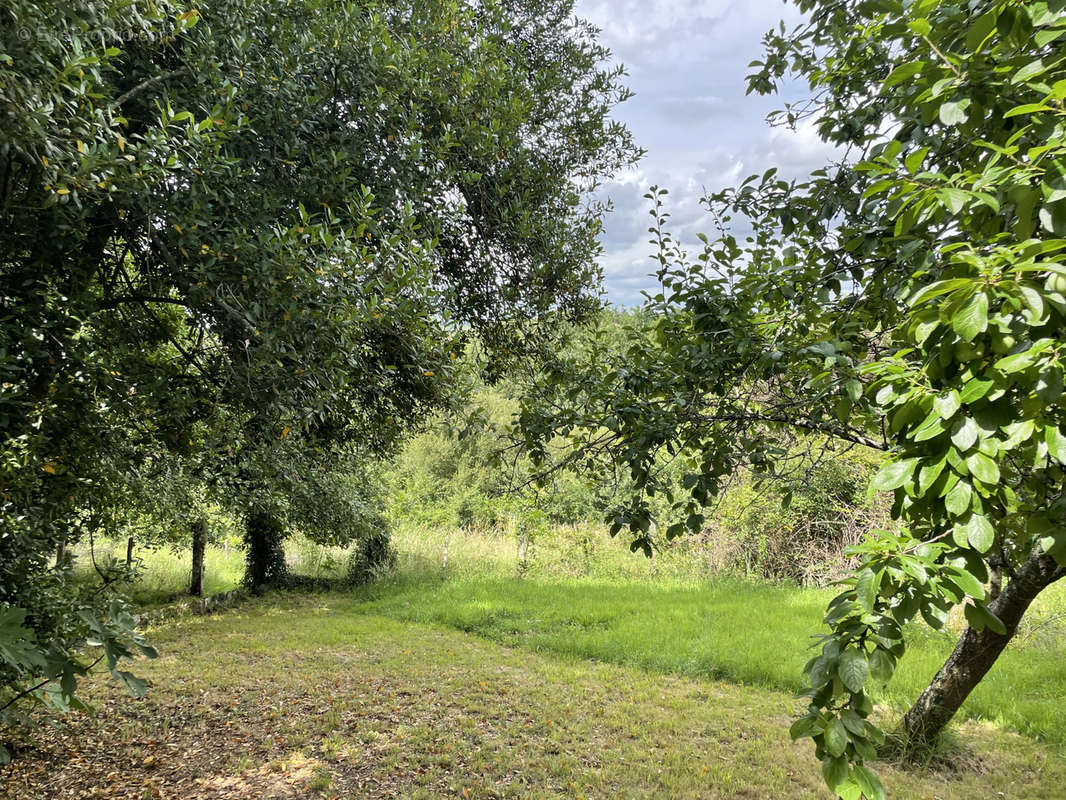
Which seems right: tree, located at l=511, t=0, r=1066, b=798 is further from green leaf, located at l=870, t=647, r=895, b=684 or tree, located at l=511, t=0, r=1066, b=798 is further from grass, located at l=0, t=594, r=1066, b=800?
grass, located at l=0, t=594, r=1066, b=800

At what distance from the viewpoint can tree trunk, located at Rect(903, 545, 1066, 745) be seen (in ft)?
12.3

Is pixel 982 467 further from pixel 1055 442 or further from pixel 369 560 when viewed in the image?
Result: pixel 369 560

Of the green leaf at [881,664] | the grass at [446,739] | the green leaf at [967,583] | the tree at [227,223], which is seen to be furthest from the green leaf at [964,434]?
→ the grass at [446,739]

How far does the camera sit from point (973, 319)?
A: 37.9 inches

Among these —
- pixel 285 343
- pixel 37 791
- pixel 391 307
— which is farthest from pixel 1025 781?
pixel 37 791

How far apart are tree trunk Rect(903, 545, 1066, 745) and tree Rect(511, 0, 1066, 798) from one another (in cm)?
5

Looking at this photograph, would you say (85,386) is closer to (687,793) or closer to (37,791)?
(37,791)

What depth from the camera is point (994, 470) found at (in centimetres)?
90

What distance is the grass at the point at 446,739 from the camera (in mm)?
4375

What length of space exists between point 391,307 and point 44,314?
5.63 ft

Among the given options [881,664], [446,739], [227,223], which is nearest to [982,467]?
[881,664]

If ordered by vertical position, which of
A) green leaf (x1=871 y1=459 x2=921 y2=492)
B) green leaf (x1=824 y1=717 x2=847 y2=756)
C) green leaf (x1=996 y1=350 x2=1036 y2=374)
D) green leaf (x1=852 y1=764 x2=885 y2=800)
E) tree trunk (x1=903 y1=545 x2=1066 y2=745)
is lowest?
tree trunk (x1=903 y1=545 x2=1066 y2=745)

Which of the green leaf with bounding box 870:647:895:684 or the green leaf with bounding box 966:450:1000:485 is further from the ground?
the green leaf with bounding box 966:450:1000:485

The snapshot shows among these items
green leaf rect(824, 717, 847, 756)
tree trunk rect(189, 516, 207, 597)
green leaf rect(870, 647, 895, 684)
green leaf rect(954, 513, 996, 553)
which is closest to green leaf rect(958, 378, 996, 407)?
green leaf rect(954, 513, 996, 553)
